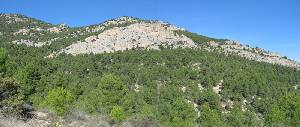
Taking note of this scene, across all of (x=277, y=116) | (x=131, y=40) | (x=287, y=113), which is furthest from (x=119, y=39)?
(x=277, y=116)

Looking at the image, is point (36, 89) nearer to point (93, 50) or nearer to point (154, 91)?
point (154, 91)

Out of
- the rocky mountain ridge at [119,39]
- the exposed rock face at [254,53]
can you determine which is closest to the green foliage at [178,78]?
the rocky mountain ridge at [119,39]

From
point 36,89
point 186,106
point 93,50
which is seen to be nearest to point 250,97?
point 186,106

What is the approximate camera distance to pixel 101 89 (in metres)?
49.2

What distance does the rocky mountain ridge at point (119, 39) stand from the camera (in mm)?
141875

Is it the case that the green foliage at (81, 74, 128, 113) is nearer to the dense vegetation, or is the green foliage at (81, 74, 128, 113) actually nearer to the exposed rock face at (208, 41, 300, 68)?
the dense vegetation

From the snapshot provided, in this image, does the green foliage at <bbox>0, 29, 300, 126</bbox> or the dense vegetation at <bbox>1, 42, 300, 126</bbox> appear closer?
the dense vegetation at <bbox>1, 42, 300, 126</bbox>

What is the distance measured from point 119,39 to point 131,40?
3920 millimetres

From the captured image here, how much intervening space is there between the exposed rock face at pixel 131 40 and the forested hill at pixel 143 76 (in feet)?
1.08

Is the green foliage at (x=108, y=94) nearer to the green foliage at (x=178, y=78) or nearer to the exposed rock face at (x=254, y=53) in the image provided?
the green foliage at (x=178, y=78)

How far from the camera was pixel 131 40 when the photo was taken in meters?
146

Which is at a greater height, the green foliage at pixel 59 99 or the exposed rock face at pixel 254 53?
the exposed rock face at pixel 254 53

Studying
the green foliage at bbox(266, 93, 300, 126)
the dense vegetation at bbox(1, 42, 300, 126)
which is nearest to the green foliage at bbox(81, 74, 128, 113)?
the dense vegetation at bbox(1, 42, 300, 126)

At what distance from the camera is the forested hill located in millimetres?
48938
